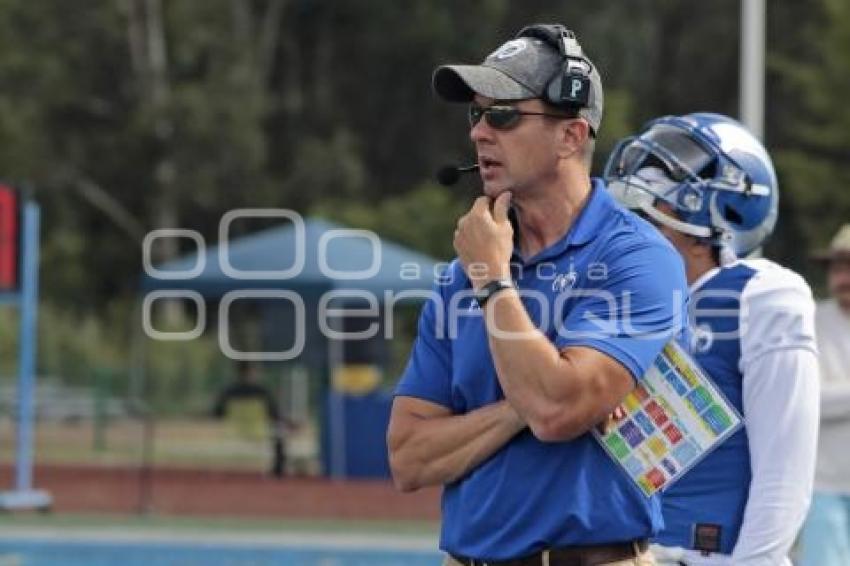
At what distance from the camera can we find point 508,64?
13.7 feet

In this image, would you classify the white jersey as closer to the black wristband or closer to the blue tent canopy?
the black wristband

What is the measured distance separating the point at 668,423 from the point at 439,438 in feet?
1.46

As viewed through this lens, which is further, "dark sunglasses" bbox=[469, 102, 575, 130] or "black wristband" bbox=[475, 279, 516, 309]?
"dark sunglasses" bbox=[469, 102, 575, 130]

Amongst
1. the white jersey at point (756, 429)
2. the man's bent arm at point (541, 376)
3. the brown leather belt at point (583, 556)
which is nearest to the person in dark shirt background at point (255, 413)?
the white jersey at point (756, 429)

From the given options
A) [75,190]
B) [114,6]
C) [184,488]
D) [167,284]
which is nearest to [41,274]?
[75,190]

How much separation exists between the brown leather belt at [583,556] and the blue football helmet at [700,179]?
44.2 inches

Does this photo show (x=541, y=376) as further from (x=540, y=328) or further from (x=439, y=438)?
(x=439, y=438)

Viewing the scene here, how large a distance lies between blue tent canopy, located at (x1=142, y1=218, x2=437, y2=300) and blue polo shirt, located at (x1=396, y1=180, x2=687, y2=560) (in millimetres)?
17692

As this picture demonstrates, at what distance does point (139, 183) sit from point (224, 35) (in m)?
3.85

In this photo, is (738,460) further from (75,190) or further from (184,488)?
(75,190)

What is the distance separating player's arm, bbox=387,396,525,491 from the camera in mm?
4094

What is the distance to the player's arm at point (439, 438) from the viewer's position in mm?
4094

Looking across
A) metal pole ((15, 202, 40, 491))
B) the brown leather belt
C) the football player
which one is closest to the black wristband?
the brown leather belt

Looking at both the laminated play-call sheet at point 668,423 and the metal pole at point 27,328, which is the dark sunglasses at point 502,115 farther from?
the metal pole at point 27,328
